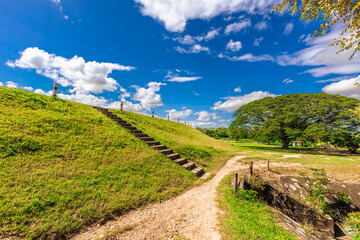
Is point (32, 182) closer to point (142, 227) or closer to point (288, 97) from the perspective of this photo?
point (142, 227)

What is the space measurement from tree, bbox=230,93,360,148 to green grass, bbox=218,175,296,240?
21874mm

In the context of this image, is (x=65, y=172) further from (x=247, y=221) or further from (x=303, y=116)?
(x=303, y=116)

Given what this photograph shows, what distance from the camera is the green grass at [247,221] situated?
11.6 feet

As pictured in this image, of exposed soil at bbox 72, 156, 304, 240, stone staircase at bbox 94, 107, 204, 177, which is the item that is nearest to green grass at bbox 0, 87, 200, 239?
exposed soil at bbox 72, 156, 304, 240

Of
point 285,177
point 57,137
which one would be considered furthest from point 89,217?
point 285,177

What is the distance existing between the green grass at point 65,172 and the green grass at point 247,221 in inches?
95.3

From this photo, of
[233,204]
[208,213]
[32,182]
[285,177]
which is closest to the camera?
[32,182]

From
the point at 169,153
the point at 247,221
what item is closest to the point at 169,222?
the point at 247,221

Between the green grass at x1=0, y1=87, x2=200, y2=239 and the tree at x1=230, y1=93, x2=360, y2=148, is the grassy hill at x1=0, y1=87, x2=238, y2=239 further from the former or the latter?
the tree at x1=230, y1=93, x2=360, y2=148

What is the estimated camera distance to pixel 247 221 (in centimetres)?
410

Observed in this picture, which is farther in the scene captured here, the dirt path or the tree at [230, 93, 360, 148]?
the tree at [230, 93, 360, 148]

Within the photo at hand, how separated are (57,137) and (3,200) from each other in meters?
3.83

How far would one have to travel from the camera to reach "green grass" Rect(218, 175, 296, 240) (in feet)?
11.6

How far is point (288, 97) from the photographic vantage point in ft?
82.4
